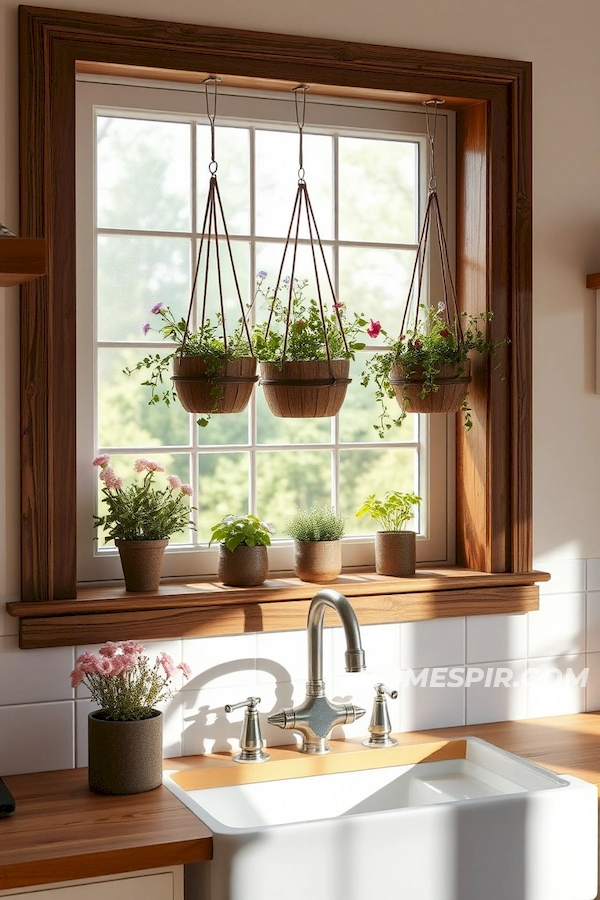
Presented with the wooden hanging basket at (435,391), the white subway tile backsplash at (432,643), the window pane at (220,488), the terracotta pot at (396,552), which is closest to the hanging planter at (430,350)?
the wooden hanging basket at (435,391)

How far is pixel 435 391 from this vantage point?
2.41m

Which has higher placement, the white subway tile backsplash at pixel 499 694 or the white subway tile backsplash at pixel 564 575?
the white subway tile backsplash at pixel 564 575

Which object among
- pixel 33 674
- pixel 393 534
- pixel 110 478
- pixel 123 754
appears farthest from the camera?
pixel 393 534

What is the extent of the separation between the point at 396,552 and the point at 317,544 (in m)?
0.21

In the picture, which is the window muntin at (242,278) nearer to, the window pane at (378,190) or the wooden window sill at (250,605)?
the window pane at (378,190)

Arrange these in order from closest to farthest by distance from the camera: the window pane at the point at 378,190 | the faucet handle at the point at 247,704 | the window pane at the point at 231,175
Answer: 1. the faucet handle at the point at 247,704
2. the window pane at the point at 231,175
3. the window pane at the point at 378,190

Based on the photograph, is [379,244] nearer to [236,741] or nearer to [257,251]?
[257,251]

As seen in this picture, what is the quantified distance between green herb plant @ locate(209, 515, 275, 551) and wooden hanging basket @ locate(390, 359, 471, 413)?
1.42ft

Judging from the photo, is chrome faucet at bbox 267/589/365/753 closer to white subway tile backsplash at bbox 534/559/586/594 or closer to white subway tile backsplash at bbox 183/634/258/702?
white subway tile backsplash at bbox 183/634/258/702

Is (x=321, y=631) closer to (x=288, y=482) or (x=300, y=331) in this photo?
(x=288, y=482)

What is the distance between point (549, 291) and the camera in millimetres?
2590

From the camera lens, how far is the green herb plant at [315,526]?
2.41 metres

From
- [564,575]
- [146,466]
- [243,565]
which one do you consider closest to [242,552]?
[243,565]

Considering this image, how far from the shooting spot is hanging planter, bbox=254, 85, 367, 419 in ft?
7.43
